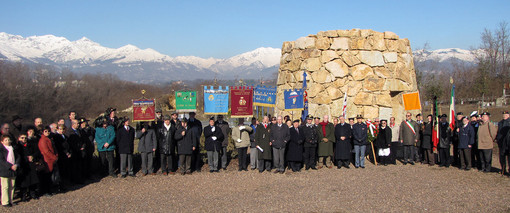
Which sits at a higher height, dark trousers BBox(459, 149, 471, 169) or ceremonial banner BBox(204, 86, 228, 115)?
ceremonial banner BBox(204, 86, 228, 115)

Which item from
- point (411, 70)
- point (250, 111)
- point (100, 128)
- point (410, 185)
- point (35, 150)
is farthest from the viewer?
point (411, 70)

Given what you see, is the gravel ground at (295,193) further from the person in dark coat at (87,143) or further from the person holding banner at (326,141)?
the person holding banner at (326,141)

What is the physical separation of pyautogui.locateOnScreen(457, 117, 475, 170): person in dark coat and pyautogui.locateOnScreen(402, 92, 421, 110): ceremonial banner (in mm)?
1898

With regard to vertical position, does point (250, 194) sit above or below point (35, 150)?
below

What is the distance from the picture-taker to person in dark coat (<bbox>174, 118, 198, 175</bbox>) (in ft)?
35.6

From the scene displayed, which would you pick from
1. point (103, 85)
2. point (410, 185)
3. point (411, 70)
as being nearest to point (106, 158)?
point (410, 185)

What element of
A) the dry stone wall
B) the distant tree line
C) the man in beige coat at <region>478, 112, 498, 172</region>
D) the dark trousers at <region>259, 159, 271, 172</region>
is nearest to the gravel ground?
the dark trousers at <region>259, 159, 271, 172</region>

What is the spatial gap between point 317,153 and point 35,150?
7.72m

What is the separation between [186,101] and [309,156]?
4.18 m

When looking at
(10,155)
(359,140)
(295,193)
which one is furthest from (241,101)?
(10,155)

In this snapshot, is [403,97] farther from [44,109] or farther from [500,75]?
[44,109]

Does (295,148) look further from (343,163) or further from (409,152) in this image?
(409,152)

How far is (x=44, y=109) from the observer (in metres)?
40.7

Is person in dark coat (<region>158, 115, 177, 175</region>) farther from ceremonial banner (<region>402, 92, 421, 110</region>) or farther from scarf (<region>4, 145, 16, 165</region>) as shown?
ceremonial banner (<region>402, 92, 421, 110</region>)
